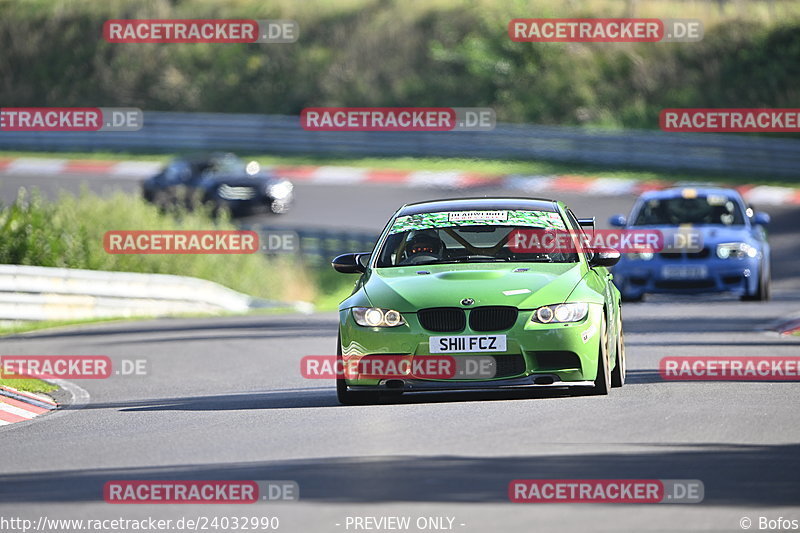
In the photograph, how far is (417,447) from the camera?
9.41 metres

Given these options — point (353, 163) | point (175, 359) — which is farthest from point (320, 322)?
point (353, 163)

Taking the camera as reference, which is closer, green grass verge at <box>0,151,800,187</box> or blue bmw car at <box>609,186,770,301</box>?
blue bmw car at <box>609,186,770,301</box>

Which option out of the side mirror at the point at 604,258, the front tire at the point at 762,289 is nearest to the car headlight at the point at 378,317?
the side mirror at the point at 604,258

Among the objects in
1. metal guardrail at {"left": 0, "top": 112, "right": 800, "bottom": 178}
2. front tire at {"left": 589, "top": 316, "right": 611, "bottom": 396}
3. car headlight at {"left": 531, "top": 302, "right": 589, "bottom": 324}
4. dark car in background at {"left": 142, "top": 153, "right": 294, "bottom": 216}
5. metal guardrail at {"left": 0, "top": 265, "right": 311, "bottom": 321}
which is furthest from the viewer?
metal guardrail at {"left": 0, "top": 112, "right": 800, "bottom": 178}

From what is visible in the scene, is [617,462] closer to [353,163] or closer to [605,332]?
[605,332]

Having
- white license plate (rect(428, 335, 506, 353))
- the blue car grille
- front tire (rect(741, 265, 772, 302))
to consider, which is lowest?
white license plate (rect(428, 335, 506, 353))

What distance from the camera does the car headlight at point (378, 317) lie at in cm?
1139

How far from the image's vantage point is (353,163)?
43531mm

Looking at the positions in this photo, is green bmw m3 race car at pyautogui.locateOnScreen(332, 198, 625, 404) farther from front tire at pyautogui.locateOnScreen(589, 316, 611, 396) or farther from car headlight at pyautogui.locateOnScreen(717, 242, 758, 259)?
car headlight at pyautogui.locateOnScreen(717, 242, 758, 259)

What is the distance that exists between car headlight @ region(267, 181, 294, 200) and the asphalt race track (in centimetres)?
2026

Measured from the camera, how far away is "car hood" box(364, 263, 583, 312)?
37.3 feet

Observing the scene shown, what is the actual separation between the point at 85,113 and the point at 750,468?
146 ft

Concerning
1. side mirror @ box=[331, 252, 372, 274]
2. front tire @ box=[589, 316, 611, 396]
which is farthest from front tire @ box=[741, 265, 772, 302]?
front tire @ box=[589, 316, 611, 396]

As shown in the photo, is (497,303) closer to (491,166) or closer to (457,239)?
(457,239)
